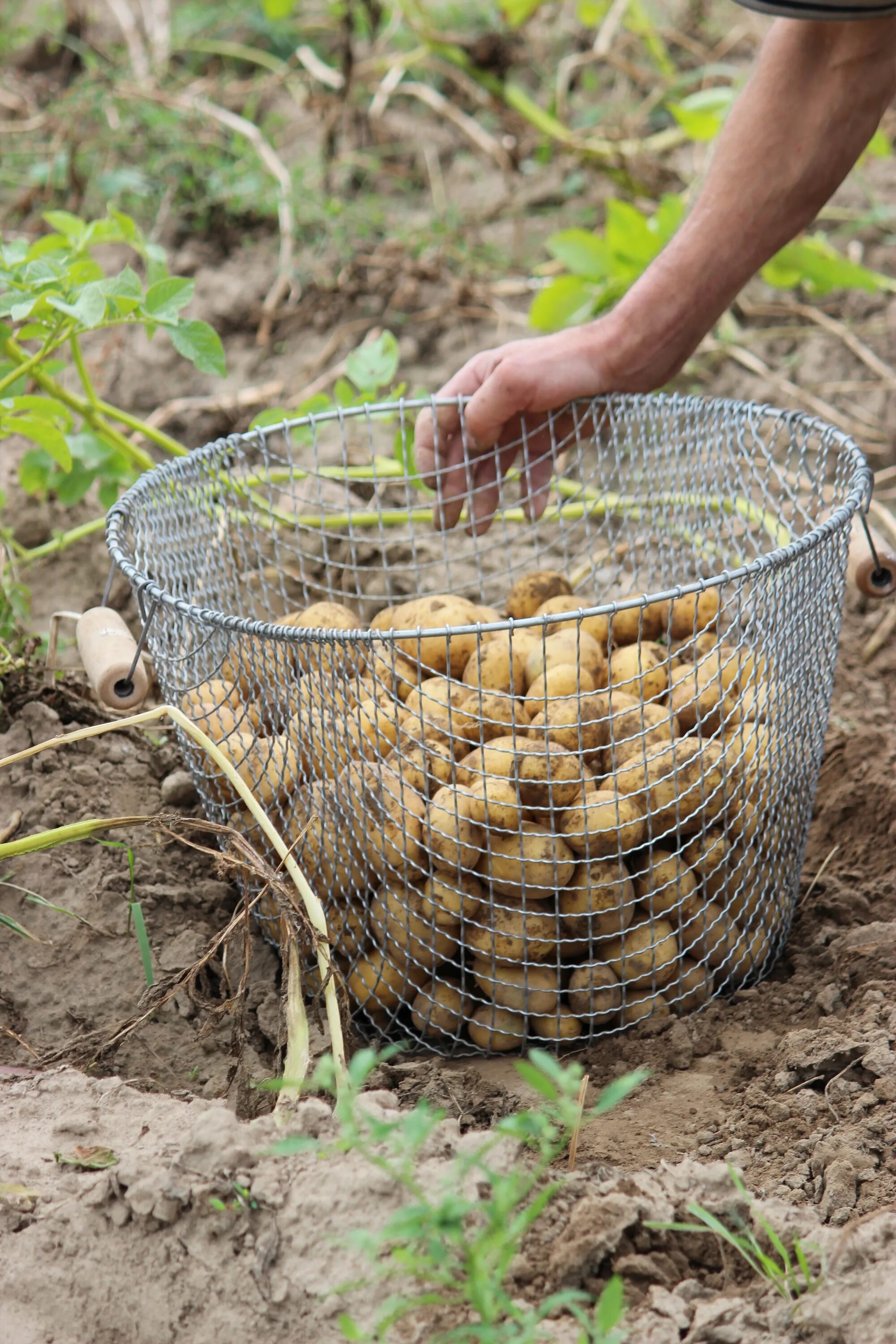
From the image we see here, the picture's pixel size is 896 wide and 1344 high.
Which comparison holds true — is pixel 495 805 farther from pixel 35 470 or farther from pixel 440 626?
pixel 35 470

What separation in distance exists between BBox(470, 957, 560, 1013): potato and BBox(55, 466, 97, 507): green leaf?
3.87 feet

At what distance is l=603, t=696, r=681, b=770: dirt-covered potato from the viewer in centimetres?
150

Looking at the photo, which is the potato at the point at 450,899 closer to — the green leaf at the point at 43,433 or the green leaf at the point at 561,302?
the green leaf at the point at 43,433

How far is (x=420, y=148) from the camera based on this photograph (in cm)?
417

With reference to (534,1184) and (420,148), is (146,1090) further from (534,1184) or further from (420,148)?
(420,148)

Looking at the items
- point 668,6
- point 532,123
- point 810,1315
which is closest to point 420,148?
point 532,123

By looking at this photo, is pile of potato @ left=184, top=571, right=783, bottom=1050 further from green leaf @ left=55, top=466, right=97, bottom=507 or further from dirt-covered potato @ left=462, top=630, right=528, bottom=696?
green leaf @ left=55, top=466, right=97, bottom=507

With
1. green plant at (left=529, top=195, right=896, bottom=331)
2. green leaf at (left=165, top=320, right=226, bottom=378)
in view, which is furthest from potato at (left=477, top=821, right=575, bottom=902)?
green plant at (left=529, top=195, right=896, bottom=331)

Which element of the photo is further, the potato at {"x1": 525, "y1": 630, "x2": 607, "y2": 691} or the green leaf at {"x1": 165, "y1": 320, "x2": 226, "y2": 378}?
the green leaf at {"x1": 165, "y1": 320, "x2": 226, "y2": 378}

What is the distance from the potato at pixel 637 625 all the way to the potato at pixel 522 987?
53 centimetres

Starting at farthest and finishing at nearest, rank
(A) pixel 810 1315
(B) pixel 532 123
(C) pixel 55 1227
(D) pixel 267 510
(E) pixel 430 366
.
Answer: (B) pixel 532 123 < (E) pixel 430 366 < (D) pixel 267 510 < (C) pixel 55 1227 < (A) pixel 810 1315

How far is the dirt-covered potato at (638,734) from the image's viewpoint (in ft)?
4.92

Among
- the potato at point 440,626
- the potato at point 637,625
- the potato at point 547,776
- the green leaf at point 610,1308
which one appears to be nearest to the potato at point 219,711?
the potato at point 440,626

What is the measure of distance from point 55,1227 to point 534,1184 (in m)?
0.43
